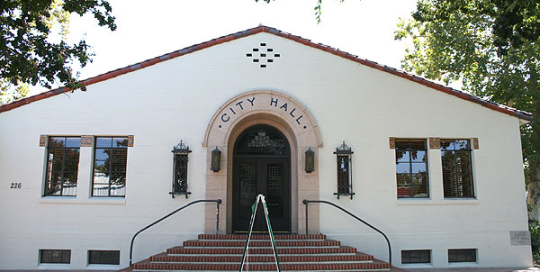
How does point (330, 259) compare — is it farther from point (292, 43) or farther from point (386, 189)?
point (292, 43)

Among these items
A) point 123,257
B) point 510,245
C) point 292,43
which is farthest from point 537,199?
point 123,257

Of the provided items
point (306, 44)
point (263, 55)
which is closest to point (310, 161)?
point (263, 55)

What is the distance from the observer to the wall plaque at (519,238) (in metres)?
10.8

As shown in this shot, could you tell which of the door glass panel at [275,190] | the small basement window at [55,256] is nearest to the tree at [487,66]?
the door glass panel at [275,190]

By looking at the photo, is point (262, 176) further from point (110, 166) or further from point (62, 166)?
point (62, 166)

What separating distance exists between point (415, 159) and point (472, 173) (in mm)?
1659

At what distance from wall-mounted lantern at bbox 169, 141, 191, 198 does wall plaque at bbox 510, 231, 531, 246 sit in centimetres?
903

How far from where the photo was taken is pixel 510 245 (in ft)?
35.3

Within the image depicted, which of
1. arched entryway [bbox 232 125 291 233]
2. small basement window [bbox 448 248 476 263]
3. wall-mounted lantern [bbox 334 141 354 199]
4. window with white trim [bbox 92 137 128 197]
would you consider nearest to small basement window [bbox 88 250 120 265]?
window with white trim [bbox 92 137 128 197]

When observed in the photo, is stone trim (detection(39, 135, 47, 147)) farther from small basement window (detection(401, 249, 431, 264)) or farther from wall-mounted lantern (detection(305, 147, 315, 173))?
small basement window (detection(401, 249, 431, 264))

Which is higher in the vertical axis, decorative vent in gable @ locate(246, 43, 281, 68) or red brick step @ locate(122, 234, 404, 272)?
decorative vent in gable @ locate(246, 43, 281, 68)

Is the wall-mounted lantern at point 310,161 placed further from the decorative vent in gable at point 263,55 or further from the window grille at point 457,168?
the window grille at point 457,168

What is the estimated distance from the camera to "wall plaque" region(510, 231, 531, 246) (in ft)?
35.4

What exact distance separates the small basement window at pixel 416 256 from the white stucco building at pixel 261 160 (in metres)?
0.03
